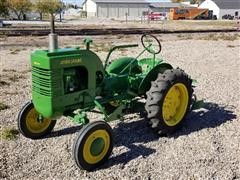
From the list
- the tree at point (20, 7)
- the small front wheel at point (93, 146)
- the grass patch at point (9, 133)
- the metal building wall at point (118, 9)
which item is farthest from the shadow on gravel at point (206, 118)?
the metal building wall at point (118, 9)

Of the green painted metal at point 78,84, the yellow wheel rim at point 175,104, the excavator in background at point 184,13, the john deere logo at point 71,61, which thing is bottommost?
the yellow wheel rim at point 175,104

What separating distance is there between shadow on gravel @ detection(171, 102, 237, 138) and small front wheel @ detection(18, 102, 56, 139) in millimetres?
2226

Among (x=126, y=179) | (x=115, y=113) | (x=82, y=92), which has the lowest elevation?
(x=126, y=179)

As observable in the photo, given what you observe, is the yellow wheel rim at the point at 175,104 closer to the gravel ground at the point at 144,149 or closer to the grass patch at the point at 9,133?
the gravel ground at the point at 144,149

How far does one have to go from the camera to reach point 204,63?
45.4ft

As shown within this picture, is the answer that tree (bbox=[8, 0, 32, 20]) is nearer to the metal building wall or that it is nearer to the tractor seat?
the metal building wall

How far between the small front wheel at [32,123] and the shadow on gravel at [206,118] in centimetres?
223

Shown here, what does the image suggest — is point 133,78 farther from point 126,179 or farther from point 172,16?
point 172,16

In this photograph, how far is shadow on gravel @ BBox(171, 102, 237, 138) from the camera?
7032mm

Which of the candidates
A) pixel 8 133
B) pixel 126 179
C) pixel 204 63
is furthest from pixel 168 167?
pixel 204 63

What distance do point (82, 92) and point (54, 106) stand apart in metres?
0.54

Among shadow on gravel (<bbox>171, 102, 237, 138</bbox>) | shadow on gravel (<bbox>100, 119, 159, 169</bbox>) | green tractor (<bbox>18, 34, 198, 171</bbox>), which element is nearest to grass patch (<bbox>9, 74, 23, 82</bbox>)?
green tractor (<bbox>18, 34, 198, 171</bbox>)

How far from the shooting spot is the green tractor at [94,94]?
5.41 meters

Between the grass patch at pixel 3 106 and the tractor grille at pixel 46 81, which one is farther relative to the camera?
the grass patch at pixel 3 106
